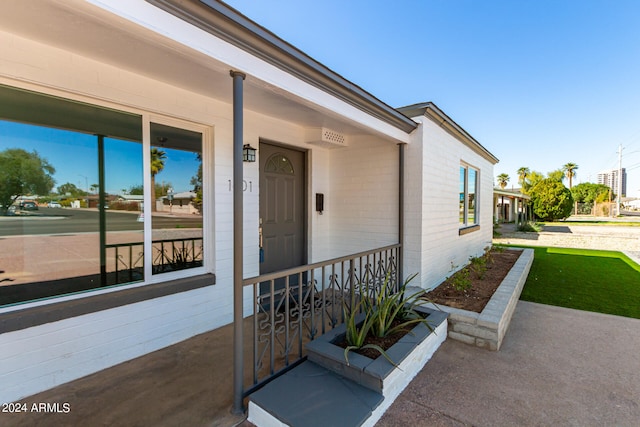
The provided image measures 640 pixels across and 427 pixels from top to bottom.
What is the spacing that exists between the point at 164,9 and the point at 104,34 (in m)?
0.71

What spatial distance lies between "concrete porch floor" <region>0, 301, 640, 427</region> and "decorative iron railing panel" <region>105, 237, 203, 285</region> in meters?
0.78

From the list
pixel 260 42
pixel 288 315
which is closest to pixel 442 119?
pixel 260 42

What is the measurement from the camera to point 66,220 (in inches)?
103

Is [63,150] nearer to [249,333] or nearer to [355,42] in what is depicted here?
[249,333]

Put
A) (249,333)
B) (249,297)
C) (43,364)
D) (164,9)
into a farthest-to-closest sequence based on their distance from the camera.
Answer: (249,297), (249,333), (43,364), (164,9)

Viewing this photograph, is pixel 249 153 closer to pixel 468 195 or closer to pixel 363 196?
pixel 363 196

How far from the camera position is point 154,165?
3.00m

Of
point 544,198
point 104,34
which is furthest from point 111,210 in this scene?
point 544,198

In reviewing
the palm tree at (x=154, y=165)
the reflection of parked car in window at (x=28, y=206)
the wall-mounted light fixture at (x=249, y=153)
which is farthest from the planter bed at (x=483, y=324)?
the reflection of parked car in window at (x=28, y=206)

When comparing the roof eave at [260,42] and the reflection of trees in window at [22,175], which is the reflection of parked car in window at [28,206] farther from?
the roof eave at [260,42]

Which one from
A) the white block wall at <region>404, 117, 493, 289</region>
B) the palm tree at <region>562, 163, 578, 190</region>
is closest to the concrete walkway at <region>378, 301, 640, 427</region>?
the white block wall at <region>404, 117, 493, 289</region>

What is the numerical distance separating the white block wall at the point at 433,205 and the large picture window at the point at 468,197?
434 mm

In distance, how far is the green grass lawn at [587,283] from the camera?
4473 millimetres

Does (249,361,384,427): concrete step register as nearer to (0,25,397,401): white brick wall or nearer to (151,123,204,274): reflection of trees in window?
(0,25,397,401): white brick wall
